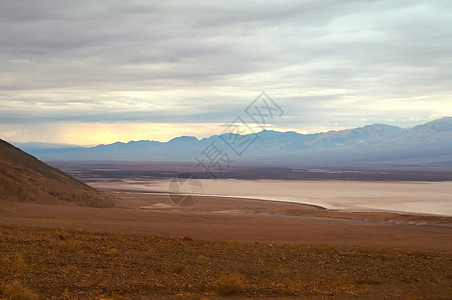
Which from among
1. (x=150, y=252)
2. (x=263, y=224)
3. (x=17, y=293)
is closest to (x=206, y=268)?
(x=150, y=252)

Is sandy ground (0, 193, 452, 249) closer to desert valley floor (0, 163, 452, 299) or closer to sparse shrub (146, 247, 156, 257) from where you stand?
desert valley floor (0, 163, 452, 299)

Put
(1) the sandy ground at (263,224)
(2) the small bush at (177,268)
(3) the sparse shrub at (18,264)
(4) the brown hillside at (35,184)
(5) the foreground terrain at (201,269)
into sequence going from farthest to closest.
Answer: (4) the brown hillside at (35,184), (1) the sandy ground at (263,224), (2) the small bush at (177,268), (3) the sparse shrub at (18,264), (5) the foreground terrain at (201,269)

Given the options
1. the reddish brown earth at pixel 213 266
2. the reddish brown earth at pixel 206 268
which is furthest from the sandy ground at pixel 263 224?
the reddish brown earth at pixel 206 268

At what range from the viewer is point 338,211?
151ft

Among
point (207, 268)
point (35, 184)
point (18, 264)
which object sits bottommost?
point (207, 268)

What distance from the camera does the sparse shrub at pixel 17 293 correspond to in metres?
10.6

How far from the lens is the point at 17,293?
10.7 metres

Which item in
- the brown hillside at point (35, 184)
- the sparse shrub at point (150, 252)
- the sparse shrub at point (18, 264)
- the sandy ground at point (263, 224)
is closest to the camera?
the sparse shrub at point (18, 264)

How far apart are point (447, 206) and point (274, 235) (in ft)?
101

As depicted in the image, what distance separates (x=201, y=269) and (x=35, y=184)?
32356 millimetres

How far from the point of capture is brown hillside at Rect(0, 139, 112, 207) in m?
39.4

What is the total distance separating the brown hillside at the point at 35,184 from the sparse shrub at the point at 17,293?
28975mm

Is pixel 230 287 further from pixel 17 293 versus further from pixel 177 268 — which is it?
pixel 17 293

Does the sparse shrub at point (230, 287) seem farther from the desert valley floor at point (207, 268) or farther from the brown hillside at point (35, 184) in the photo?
the brown hillside at point (35, 184)
